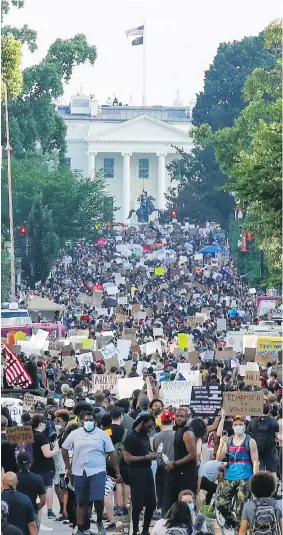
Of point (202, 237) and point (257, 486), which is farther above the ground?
point (257, 486)

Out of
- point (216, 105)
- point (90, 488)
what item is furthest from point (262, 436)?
point (216, 105)

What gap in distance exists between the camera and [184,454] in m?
17.0

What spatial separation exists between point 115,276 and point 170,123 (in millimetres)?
95554

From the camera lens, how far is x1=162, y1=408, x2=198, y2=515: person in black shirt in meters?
16.8

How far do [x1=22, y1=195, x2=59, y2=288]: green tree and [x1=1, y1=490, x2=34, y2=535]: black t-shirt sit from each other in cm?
5800

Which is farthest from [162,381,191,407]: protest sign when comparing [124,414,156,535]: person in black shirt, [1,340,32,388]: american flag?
[124,414,156,535]: person in black shirt

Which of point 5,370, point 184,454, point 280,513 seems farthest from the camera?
point 5,370

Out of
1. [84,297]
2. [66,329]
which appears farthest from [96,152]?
[66,329]

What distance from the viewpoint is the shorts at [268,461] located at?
63.4ft

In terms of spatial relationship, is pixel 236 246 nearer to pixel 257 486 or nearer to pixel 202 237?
pixel 202 237

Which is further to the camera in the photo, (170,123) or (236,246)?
(170,123)

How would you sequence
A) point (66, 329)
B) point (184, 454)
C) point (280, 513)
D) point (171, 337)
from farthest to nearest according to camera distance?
point (66, 329), point (171, 337), point (184, 454), point (280, 513)

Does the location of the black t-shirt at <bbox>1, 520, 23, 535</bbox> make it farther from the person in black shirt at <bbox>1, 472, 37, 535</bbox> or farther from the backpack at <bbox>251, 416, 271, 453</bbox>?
the backpack at <bbox>251, 416, 271, 453</bbox>

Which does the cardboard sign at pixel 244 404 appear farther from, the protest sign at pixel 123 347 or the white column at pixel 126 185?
the white column at pixel 126 185
